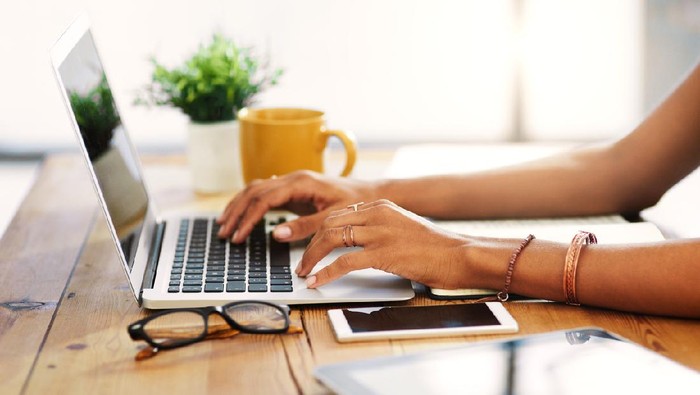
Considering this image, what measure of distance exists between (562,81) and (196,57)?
67.1 inches

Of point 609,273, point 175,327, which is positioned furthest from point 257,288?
point 609,273

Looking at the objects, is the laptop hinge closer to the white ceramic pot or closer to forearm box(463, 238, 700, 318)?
the white ceramic pot

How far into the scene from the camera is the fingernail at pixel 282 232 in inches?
47.3

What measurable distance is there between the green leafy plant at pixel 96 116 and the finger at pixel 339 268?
275 mm

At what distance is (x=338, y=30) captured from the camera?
112 inches

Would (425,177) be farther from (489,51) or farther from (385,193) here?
(489,51)

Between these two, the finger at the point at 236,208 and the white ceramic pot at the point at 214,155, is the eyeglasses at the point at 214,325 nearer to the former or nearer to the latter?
the finger at the point at 236,208

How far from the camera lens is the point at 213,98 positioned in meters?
1.55

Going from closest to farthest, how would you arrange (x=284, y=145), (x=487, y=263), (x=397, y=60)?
(x=487, y=263) → (x=284, y=145) → (x=397, y=60)

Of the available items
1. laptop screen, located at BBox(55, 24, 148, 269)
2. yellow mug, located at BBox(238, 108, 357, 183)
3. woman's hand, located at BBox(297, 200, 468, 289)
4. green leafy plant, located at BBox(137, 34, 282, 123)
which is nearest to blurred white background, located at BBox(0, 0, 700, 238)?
green leafy plant, located at BBox(137, 34, 282, 123)

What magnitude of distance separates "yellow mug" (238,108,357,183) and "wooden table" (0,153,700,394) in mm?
304

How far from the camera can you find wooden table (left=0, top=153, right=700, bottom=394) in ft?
2.80

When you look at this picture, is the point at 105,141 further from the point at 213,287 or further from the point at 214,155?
the point at 214,155

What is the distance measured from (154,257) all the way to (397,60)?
6.00 ft
